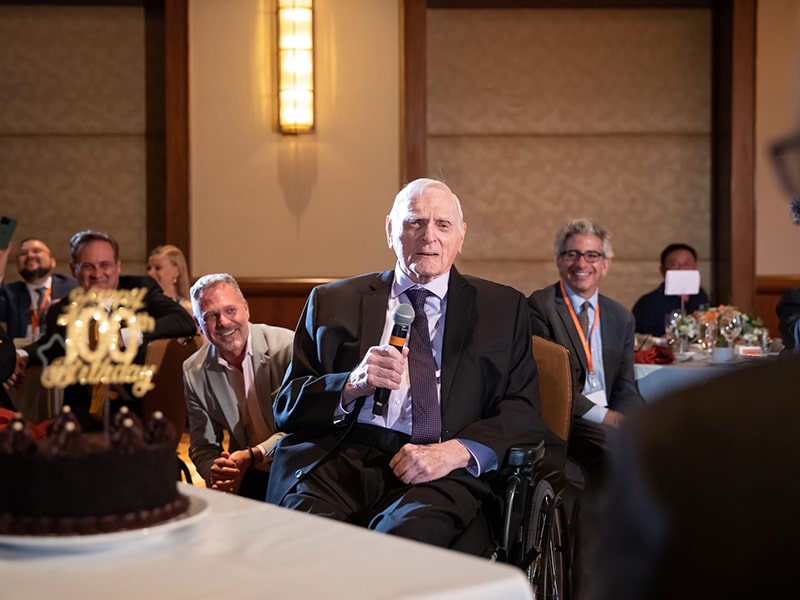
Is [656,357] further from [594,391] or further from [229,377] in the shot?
[229,377]

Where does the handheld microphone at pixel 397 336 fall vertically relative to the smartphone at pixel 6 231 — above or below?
below

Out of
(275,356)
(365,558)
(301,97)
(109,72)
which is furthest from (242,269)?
(365,558)

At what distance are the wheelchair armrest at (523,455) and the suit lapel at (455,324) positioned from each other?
0.69ft

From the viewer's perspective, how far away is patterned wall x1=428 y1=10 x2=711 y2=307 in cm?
721

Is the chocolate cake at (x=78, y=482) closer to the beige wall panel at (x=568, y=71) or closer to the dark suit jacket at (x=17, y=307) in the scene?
the dark suit jacket at (x=17, y=307)

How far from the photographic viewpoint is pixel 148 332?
3904 mm

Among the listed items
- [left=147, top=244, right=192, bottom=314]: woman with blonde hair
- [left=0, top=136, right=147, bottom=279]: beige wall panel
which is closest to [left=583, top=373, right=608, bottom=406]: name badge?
[left=147, top=244, right=192, bottom=314]: woman with blonde hair

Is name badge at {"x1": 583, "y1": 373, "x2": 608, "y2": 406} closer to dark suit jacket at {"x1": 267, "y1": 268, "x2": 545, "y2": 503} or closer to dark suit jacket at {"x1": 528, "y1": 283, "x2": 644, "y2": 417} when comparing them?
dark suit jacket at {"x1": 528, "y1": 283, "x2": 644, "y2": 417}

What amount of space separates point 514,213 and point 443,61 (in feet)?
3.88

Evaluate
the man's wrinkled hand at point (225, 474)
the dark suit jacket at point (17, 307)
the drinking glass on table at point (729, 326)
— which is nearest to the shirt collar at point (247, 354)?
the man's wrinkled hand at point (225, 474)

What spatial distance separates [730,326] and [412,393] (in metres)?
2.61

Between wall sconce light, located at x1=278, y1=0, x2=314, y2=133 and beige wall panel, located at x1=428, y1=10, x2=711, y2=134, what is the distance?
89 centimetres

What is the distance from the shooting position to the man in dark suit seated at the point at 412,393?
2.45 meters

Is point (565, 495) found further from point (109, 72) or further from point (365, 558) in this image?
point (109, 72)
